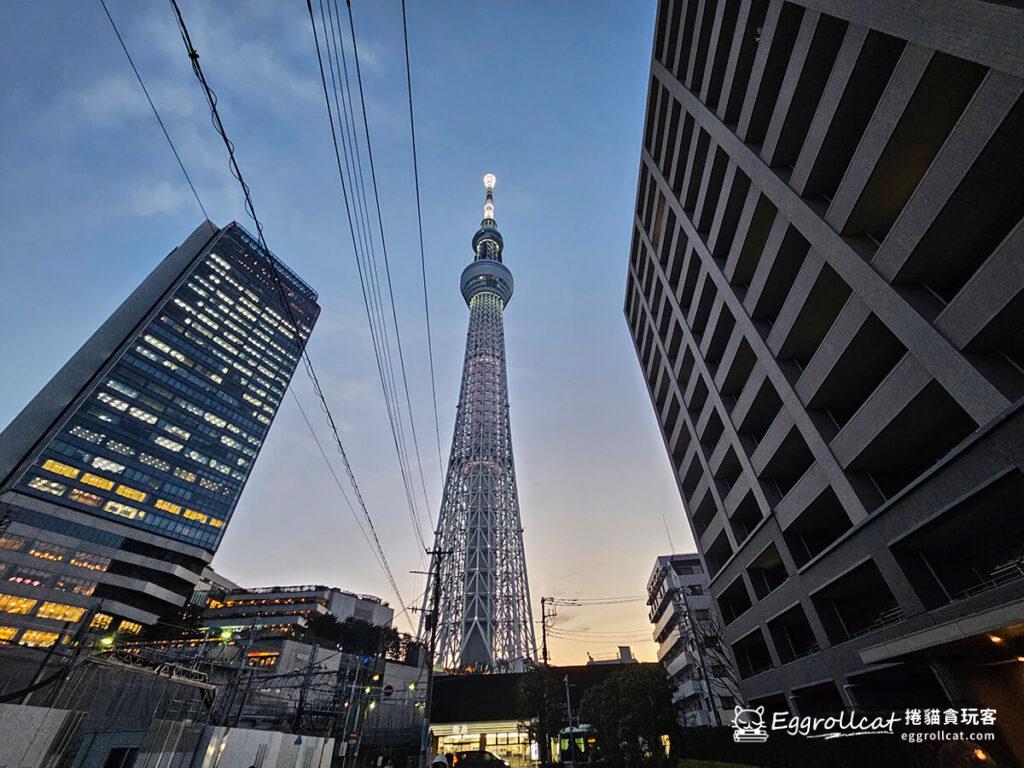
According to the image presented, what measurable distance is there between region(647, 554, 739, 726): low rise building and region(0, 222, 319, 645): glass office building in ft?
192

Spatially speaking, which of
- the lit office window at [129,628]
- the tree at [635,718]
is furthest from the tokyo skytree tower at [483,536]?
the lit office window at [129,628]

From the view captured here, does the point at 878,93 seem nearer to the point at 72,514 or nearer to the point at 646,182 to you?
the point at 646,182

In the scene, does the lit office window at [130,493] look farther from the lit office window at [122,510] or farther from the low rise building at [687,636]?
the low rise building at [687,636]

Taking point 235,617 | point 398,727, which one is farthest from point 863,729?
point 235,617

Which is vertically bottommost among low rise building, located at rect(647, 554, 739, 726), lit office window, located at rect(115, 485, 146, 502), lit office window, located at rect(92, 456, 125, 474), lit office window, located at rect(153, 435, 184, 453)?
low rise building, located at rect(647, 554, 739, 726)

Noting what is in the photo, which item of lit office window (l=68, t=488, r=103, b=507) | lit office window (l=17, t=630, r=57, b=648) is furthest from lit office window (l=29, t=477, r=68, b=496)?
lit office window (l=17, t=630, r=57, b=648)

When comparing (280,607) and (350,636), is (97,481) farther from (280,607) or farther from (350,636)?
(350,636)

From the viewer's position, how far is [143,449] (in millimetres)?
77938

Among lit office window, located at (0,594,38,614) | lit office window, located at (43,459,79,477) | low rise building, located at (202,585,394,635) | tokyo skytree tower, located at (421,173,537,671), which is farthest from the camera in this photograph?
low rise building, located at (202,585,394,635)

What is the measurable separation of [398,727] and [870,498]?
38431 mm

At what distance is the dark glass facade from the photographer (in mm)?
71438

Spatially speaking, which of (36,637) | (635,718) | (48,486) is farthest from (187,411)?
(635,718)

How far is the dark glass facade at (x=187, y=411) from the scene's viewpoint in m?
71.4

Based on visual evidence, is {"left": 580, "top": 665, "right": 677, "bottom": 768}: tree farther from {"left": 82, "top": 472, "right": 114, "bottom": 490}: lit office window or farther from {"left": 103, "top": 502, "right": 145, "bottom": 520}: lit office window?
{"left": 82, "top": 472, "right": 114, "bottom": 490}: lit office window
